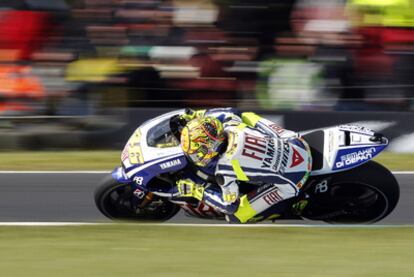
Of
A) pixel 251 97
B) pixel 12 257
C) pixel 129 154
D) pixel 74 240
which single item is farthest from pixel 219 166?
pixel 251 97

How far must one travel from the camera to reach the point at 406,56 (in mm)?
11469

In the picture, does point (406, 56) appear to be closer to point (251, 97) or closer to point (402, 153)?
point (402, 153)

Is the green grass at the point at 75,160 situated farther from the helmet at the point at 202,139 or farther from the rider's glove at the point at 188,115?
the helmet at the point at 202,139

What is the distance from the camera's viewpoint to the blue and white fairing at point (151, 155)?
726cm

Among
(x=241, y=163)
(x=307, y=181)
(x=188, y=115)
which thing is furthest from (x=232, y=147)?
(x=307, y=181)

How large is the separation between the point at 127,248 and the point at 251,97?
530 centimetres

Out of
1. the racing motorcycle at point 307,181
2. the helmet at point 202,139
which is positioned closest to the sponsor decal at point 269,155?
the racing motorcycle at point 307,181

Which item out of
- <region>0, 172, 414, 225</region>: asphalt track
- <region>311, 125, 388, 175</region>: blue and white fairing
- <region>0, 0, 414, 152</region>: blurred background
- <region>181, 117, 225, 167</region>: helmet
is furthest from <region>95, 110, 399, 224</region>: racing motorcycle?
<region>0, 0, 414, 152</region>: blurred background

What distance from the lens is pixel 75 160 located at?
1098 cm

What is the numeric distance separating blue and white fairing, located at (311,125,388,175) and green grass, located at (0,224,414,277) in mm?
507

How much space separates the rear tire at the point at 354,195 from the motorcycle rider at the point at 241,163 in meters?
0.23

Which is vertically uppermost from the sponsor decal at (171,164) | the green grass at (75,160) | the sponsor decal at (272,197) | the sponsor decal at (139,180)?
the sponsor decal at (171,164)

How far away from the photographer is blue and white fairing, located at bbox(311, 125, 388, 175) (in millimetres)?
7371

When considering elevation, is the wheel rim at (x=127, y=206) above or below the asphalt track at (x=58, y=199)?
above
